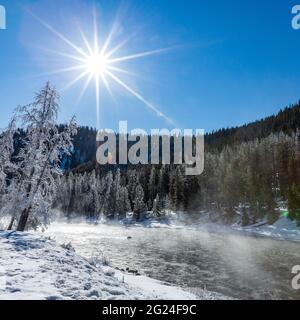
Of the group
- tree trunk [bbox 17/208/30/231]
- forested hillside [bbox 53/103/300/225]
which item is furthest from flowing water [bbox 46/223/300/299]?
forested hillside [bbox 53/103/300/225]

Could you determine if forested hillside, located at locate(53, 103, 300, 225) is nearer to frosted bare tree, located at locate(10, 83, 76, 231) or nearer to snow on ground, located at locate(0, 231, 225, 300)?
frosted bare tree, located at locate(10, 83, 76, 231)

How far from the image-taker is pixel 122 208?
112250 millimetres

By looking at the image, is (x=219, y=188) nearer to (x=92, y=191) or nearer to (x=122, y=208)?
(x=122, y=208)

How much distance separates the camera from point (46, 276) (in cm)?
1204

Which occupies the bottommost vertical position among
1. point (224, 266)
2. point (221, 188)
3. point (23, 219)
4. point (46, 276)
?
point (224, 266)

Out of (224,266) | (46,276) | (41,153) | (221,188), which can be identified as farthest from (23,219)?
(221,188)

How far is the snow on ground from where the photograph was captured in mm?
10211

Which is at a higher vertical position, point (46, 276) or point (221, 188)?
point (221, 188)

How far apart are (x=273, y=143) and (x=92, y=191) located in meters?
70.4

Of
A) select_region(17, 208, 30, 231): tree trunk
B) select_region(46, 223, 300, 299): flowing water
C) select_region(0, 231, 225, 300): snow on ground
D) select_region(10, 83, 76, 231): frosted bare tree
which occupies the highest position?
select_region(10, 83, 76, 231): frosted bare tree

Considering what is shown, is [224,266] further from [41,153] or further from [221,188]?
[221,188]

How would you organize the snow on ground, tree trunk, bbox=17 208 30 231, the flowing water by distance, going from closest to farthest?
the snow on ground, the flowing water, tree trunk, bbox=17 208 30 231

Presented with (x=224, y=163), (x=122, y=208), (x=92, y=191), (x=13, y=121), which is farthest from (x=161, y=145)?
(x=13, y=121)

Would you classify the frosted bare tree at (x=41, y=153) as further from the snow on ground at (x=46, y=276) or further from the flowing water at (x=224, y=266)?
the snow on ground at (x=46, y=276)
